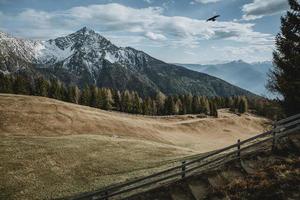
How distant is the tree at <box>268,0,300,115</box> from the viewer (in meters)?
27.2

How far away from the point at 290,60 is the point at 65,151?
90.0 feet

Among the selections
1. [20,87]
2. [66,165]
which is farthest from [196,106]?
[66,165]

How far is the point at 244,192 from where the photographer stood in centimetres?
1505

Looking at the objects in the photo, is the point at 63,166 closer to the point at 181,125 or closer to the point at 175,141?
the point at 175,141

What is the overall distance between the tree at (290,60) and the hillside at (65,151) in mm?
14253

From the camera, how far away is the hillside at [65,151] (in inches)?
1097

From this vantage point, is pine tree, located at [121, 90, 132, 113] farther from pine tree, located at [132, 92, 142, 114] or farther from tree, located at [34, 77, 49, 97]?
tree, located at [34, 77, 49, 97]

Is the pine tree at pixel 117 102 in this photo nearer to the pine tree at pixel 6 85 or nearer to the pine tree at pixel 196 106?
the pine tree at pixel 196 106

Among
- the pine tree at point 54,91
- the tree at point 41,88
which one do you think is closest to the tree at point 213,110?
the pine tree at point 54,91

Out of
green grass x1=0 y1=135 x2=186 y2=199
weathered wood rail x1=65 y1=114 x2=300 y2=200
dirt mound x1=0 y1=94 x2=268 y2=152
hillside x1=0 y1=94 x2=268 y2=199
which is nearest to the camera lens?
weathered wood rail x1=65 y1=114 x2=300 y2=200

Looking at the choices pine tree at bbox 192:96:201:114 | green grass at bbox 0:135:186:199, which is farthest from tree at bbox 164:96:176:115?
green grass at bbox 0:135:186:199

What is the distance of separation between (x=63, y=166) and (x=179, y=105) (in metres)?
116

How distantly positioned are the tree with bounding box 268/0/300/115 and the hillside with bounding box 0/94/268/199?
46.8ft

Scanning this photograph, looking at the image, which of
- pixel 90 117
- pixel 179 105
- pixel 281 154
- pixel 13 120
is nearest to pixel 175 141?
pixel 90 117
